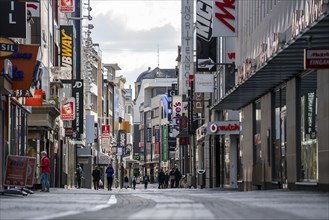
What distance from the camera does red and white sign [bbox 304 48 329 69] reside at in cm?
2608

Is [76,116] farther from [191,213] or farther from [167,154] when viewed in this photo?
[167,154]

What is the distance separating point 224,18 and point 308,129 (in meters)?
14.3

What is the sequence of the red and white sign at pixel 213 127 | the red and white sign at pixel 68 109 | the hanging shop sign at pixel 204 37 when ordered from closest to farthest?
1. the hanging shop sign at pixel 204 37
2. the red and white sign at pixel 213 127
3. the red and white sign at pixel 68 109

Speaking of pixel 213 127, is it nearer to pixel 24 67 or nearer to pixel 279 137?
pixel 279 137

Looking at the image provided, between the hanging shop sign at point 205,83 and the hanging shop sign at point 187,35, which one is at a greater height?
the hanging shop sign at point 187,35

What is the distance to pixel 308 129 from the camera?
117 feet

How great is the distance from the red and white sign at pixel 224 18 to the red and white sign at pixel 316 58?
22207mm

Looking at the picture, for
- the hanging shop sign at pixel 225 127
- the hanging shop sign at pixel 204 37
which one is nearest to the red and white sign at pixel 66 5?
the hanging shop sign at pixel 204 37

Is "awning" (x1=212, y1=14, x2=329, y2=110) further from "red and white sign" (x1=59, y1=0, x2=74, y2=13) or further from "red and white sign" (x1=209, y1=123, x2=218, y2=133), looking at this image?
"red and white sign" (x1=59, y1=0, x2=74, y2=13)

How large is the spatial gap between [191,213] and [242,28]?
121ft

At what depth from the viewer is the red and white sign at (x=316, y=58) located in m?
26.1

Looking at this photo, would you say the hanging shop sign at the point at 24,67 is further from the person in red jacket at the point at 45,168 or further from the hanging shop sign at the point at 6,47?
the person in red jacket at the point at 45,168

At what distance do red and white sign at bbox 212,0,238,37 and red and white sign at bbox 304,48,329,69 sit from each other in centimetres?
2221

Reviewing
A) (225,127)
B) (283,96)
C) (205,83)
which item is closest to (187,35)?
(205,83)
